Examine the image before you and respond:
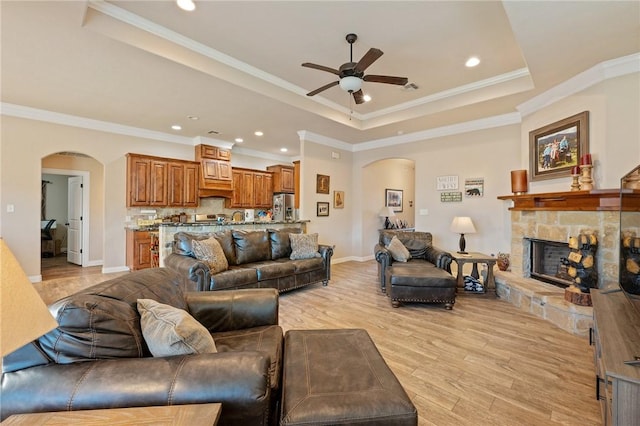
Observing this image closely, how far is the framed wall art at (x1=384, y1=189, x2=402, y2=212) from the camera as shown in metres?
7.48

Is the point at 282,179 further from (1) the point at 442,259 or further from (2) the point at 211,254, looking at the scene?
(1) the point at 442,259

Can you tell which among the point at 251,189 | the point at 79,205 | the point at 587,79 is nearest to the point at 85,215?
the point at 79,205

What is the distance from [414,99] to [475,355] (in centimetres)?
383

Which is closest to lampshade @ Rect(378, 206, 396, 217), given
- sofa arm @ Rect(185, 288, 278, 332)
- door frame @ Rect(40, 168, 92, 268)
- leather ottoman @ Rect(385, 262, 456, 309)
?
leather ottoman @ Rect(385, 262, 456, 309)

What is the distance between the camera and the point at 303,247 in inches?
175

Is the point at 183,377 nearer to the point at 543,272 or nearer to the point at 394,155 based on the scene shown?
the point at 543,272

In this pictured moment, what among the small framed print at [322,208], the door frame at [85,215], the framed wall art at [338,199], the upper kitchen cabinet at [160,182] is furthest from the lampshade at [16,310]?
the door frame at [85,215]

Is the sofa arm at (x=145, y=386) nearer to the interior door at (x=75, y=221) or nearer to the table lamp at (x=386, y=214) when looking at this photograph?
the table lamp at (x=386, y=214)

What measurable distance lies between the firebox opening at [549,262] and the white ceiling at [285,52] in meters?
2.06

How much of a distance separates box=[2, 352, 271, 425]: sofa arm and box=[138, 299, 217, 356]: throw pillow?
0.22ft

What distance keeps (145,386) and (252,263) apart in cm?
305

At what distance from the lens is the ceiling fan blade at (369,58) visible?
7.84 ft

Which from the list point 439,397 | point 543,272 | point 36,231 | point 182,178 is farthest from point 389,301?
point 36,231

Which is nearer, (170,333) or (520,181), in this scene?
(170,333)
